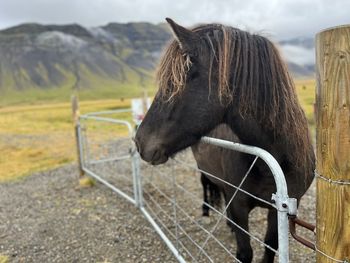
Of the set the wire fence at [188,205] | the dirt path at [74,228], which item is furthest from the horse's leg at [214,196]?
the dirt path at [74,228]

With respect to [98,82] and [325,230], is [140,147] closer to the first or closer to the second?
[325,230]

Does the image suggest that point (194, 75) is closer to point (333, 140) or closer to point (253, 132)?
point (253, 132)

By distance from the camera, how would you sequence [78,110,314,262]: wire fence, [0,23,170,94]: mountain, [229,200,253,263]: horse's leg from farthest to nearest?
1. [0,23,170,94]: mountain
2. [229,200,253,263]: horse's leg
3. [78,110,314,262]: wire fence

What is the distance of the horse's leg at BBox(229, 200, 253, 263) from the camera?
2738 millimetres

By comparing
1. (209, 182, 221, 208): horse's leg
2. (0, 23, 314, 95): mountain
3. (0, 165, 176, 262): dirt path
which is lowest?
(0, 165, 176, 262): dirt path

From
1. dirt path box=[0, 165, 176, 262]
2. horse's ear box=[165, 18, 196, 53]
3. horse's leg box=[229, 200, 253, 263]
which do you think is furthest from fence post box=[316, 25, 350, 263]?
A: dirt path box=[0, 165, 176, 262]

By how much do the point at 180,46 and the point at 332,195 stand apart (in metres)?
1.25

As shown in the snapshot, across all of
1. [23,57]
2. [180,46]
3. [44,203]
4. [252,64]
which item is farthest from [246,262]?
[23,57]

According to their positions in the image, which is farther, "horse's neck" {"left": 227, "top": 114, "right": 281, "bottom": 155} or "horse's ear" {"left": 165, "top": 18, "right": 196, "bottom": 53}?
"horse's neck" {"left": 227, "top": 114, "right": 281, "bottom": 155}

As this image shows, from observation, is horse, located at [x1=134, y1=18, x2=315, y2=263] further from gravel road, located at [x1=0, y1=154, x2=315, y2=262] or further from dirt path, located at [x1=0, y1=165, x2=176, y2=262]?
dirt path, located at [x1=0, y1=165, x2=176, y2=262]

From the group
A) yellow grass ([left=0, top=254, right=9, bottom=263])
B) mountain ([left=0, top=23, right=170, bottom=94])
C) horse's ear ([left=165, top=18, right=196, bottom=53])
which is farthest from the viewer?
mountain ([left=0, top=23, right=170, bottom=94])

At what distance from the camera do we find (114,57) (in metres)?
184

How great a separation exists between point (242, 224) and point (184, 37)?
160 cm

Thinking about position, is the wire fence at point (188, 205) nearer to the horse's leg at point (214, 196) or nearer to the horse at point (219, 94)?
the horse's leg at point (214, 196)
